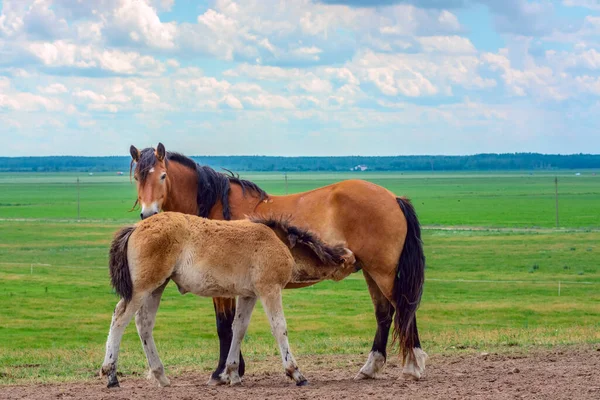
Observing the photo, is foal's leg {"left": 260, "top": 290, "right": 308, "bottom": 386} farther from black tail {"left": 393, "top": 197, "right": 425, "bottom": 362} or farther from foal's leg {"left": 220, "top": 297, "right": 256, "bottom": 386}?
black tail {"left": 393, "top": 197, "right": 425, "bottom": 362}

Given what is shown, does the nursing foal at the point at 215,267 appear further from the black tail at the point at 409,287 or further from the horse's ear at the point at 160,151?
the horse's ear at the point at 160,151

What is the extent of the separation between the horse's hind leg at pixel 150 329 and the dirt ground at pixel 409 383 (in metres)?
0.18

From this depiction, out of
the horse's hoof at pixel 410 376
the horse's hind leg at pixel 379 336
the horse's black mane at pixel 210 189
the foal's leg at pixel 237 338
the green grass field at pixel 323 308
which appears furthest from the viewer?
the green grass field at pixel 323 308

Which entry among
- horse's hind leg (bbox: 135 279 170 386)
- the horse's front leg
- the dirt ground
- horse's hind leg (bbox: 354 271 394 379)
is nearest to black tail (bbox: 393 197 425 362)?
horse's hind leg (bbox: 354 271 394 379)

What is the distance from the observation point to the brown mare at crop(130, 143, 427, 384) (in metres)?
10.5

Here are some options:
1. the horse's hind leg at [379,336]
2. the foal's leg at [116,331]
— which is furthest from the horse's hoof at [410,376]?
the foal's leg at [116,331]

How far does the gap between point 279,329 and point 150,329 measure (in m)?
1.47

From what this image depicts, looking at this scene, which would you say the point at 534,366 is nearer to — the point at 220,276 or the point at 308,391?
the point at 308,391

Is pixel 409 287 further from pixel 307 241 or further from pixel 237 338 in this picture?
pixel 237 338

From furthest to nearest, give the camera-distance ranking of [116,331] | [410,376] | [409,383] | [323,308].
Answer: [323,308], [410,376], [409,383], [116,331]

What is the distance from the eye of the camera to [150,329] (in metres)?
9.55

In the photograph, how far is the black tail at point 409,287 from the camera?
10.4m

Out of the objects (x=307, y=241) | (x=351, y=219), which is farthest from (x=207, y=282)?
(x=351, y=219)

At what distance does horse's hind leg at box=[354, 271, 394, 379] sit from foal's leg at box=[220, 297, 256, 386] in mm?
1535
